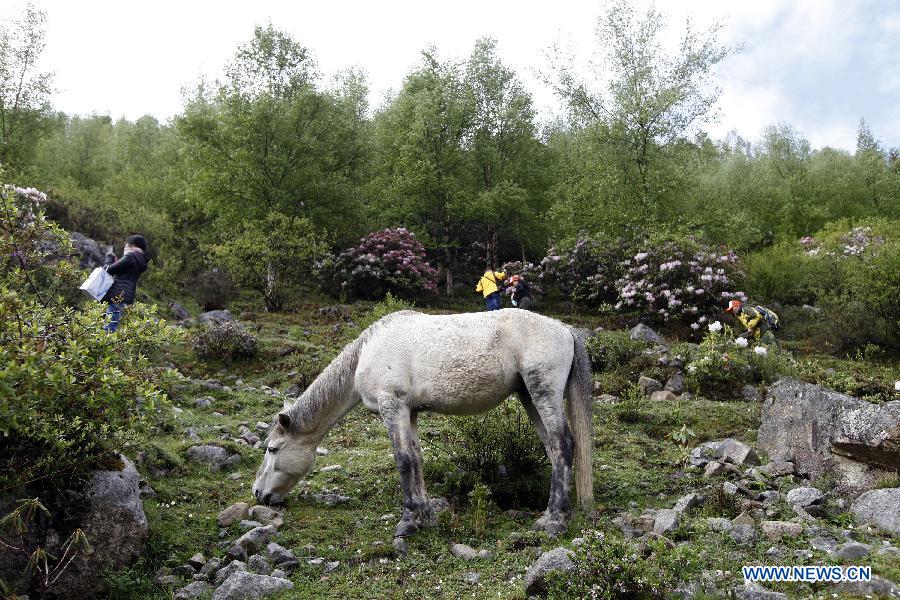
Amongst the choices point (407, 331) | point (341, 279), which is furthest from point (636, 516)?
point (341, 279)

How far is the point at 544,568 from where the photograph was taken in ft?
15.4

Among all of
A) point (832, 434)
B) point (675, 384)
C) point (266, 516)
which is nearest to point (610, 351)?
point (675, 384)

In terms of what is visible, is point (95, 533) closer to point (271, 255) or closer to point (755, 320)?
point (755, 320)

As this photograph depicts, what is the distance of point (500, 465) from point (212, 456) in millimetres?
4108

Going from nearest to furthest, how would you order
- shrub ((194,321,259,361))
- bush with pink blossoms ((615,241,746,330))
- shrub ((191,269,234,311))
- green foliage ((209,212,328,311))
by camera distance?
shrub ((194,321,259,361))
bush with pink blossoms ((615,241,746,330))
green foliage ((209,212,328,311))
shrub ((191,269,234,311))

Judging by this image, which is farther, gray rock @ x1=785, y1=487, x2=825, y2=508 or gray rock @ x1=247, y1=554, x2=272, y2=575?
gray rock @ x1=785, y1=487, x2=825, y2=508

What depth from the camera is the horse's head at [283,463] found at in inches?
281

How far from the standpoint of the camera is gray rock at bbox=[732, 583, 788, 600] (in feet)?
13.5

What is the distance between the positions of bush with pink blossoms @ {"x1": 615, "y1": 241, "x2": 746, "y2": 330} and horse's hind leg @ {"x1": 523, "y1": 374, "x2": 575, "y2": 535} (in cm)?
1497

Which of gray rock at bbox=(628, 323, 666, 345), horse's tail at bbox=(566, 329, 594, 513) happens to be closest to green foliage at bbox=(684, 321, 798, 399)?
gray rock at bbox=(628, 323, 666, 345)

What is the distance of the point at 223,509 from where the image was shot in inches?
277

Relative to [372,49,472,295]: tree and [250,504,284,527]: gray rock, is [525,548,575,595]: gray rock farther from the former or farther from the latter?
[372,49,472,295]: tree

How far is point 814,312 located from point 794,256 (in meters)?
4.16

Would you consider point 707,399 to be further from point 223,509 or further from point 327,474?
point 223,509
